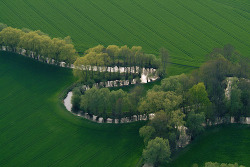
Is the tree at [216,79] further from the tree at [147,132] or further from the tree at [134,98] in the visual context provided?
the tree at [147,132]

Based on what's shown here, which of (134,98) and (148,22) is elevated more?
(148,22)

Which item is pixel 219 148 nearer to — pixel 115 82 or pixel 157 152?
pixel 157 152

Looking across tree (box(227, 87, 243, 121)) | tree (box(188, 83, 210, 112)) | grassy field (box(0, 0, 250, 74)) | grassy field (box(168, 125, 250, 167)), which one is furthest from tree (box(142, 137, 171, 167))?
grassy field (box(0, 0, 250, 74))

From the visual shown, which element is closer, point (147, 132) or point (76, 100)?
point (147, 132)

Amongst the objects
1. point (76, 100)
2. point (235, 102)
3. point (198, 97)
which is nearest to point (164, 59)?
point (198, 97)

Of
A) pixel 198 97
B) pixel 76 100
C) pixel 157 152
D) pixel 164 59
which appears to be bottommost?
pixel 157 152

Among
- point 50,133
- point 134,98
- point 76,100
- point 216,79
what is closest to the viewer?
point 50,133
